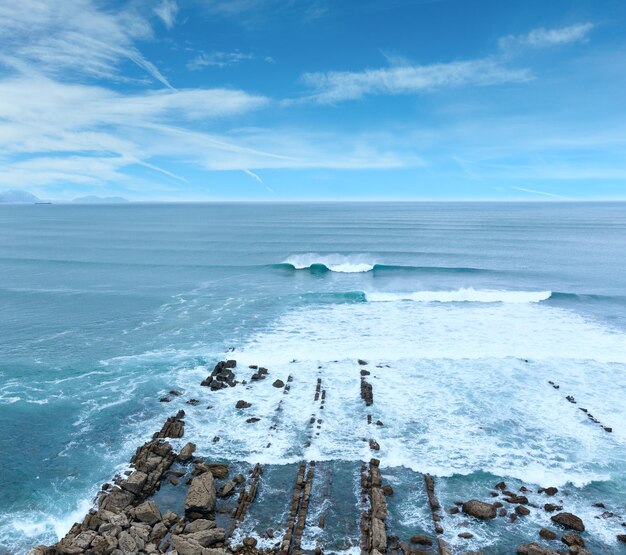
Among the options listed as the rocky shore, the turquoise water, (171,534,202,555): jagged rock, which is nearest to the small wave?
the turquoise water

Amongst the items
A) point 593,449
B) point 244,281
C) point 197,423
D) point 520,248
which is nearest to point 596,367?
point 593,449

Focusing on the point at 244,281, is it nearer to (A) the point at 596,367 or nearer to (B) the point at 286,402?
(B) the point at 286,402

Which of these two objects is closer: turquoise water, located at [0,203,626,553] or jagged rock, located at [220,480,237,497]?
jagged rock, located at [220,480,237,497]

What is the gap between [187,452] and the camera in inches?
702

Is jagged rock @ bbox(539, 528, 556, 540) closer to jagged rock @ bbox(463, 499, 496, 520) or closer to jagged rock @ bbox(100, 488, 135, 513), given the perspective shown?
jagged rock @ bbox(463, 499, 496, 520)

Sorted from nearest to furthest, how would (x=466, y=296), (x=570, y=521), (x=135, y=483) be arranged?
(x=570, y=521), (x=135, y=483), (x=466, y=296)

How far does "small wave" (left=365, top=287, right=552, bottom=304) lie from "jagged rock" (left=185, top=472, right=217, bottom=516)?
96.4 ft

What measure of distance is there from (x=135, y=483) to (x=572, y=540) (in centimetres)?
1474

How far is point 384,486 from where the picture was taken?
53.0 feet

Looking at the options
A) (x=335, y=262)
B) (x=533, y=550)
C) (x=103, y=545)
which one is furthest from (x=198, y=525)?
(x=335, y=262)

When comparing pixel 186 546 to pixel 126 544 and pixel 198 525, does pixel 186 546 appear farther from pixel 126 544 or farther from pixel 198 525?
pixel 126 544

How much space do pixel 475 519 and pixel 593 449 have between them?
7506 millimetres

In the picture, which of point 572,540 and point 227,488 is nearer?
point 572,540

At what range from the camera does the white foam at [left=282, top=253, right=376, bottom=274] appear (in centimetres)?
5925
